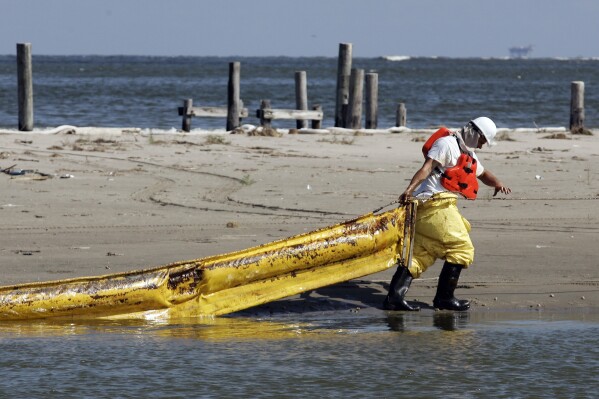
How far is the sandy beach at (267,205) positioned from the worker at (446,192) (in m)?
0.57

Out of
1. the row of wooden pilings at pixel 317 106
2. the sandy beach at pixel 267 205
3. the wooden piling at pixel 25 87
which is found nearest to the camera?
the sandy beach at pixel 267 205

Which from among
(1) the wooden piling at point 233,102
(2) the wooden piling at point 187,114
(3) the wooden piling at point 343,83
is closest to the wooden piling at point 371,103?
(3) the wooden piling at point 343,83

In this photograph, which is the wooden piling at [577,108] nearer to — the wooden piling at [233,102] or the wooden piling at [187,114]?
the wooden piling at [233,102]

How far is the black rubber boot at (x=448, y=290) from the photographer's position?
7941 millimetres

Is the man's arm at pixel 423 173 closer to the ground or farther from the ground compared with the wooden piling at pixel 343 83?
closer to the ground

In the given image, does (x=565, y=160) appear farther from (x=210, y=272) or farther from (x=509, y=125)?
(x=509, y=125)

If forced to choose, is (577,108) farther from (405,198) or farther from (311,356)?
(311,356)

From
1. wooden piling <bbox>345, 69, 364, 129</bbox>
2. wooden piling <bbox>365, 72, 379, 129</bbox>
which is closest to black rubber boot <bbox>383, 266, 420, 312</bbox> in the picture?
wooden piling <bbox>345, 69, 364, 129</bbox>

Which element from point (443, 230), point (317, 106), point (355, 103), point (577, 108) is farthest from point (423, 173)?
point (317, 106)

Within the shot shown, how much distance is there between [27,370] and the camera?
266 inches

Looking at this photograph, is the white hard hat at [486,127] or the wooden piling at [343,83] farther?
the wooden piling at [343,83]

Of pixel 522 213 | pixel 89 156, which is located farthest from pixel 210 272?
pixel 89 156

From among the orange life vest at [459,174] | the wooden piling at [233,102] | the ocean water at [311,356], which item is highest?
the wooden piling at [233,102]

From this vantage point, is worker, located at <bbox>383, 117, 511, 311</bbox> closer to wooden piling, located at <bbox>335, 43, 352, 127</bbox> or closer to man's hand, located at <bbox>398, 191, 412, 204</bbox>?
man's hand, located at <bbox>398, 191, 412, 204</bbox>
